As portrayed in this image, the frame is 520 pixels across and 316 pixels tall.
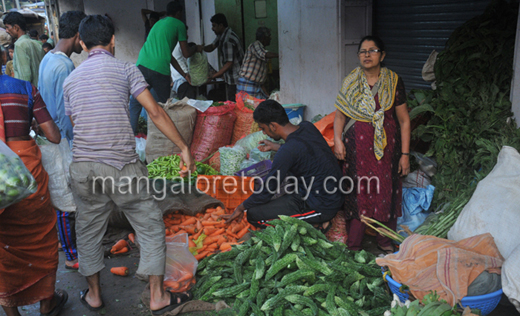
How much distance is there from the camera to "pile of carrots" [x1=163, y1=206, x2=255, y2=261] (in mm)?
4285

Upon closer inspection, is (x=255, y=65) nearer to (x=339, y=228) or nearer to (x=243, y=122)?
(x=243, y=122)

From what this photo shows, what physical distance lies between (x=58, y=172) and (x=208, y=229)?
1569 millimetres

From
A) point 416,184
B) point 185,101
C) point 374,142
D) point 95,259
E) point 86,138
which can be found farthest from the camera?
point 185,101

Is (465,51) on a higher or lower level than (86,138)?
higher

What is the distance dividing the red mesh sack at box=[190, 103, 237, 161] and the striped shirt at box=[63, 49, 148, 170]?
10.6ft

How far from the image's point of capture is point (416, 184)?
4488 millimetres

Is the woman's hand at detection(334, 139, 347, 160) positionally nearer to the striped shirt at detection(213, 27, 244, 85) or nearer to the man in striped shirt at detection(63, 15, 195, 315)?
the man in striped shirt at detection(63, 15, 195, 315)

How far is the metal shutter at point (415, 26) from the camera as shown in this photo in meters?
4.75

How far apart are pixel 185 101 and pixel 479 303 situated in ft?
15.9

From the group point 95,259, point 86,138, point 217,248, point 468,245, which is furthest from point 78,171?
point 468,245

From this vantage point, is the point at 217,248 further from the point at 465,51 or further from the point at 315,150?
the point at 465,51

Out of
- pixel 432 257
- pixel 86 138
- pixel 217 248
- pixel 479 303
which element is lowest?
pixel 217 248

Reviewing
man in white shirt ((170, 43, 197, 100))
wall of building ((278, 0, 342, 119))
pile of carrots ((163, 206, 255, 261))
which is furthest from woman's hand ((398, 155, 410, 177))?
man in white shirt ((170, 43, 197, 100))

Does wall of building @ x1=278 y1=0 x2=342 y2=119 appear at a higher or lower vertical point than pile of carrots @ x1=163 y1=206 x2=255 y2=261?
higher
